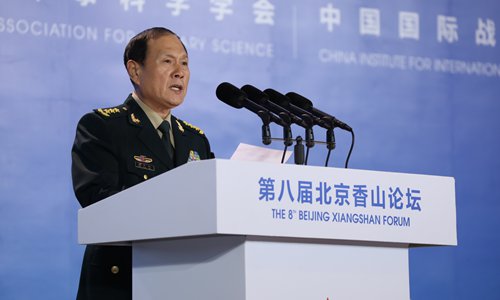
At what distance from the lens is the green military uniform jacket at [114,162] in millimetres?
2387

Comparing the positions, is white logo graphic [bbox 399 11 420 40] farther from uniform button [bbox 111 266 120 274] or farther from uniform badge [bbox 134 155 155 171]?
uniform button [bbox 111 266 120 274]

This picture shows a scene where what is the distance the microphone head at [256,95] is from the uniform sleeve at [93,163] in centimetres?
43

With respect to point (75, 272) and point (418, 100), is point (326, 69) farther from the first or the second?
point (75, 272)

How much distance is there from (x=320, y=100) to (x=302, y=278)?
2.51m

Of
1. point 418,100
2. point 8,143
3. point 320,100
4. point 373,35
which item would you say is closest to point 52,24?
point 8,143

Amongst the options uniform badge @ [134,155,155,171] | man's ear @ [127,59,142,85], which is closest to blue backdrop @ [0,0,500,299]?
man's ear @ [127,59,142,85]

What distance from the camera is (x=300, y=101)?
2506 millimetres

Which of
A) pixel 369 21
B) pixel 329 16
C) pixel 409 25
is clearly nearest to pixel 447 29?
pixel 409 25

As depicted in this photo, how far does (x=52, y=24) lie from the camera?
3.85m

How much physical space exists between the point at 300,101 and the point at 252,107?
201 mm

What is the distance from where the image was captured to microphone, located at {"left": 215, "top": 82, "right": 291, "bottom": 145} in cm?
227

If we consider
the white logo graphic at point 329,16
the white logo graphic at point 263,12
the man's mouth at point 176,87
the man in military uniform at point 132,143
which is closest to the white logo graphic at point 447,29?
the white logo graphic at point 329,16

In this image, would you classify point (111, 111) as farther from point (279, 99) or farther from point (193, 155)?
point (279, 99)

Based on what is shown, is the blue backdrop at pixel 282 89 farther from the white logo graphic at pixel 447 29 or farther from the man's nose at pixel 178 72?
the man's nose at pixel 178 72
